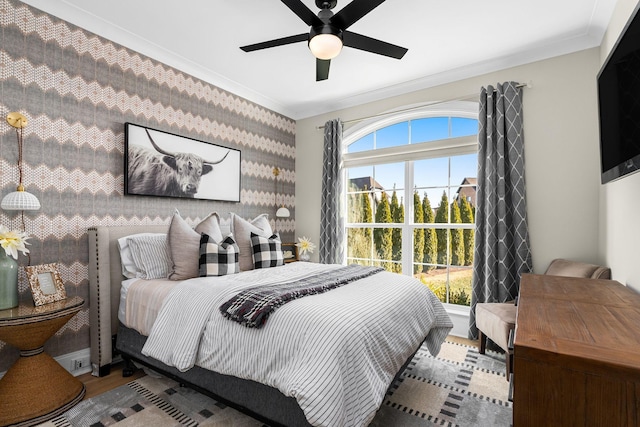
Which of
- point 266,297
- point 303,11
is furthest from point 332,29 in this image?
point 266,297

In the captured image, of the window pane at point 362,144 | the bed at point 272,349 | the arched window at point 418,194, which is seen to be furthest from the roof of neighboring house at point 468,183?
the bed at point 272,349

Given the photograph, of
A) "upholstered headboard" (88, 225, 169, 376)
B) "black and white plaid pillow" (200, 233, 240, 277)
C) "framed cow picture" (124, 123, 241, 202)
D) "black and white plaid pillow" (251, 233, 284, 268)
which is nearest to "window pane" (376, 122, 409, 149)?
"framed cow picture" (124, 123, 241, 202)

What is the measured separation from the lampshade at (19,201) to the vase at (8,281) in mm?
286

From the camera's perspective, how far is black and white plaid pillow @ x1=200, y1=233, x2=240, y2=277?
8.82ft

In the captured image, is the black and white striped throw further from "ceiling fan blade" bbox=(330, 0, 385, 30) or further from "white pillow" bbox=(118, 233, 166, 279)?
"ceiling fan blade" bbox=(330, 0, 385, 30)

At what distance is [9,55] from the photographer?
2.26 meters

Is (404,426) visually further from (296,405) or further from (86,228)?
(86,228)

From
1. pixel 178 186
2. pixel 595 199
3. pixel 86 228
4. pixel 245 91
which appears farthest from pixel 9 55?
pixel 595 199

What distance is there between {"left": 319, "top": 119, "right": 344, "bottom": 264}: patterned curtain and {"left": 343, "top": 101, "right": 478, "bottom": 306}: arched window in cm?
19

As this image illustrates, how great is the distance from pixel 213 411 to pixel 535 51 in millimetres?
4038

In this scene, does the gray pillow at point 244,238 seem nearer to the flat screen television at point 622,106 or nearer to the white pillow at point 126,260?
the white pillow at point 126,260

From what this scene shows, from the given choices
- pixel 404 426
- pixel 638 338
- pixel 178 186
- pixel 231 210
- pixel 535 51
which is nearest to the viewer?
pixel 638 338

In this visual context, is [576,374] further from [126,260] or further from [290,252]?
[290,252]

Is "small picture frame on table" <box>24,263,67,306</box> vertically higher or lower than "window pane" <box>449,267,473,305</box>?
higher
